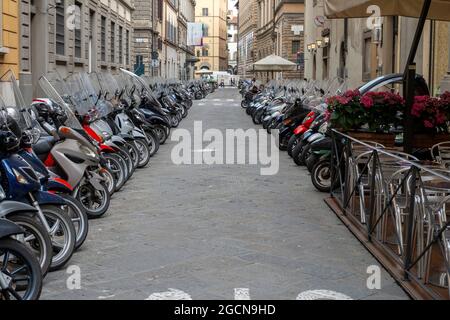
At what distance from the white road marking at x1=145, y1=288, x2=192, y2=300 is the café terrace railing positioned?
1453mm

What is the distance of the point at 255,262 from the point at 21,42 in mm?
10664

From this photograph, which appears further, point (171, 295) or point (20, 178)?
point (20, 178)

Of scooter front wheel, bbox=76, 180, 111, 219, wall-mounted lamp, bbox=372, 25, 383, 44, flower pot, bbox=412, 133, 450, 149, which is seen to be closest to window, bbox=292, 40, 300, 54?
wall-mounted lamp, bbox=372, 25, 383, 44

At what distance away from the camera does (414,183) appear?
4492 mm

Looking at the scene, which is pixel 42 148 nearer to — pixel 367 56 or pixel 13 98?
pixel 13 98

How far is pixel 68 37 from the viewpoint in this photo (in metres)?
19.6

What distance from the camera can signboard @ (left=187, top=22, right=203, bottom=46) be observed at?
74.6m

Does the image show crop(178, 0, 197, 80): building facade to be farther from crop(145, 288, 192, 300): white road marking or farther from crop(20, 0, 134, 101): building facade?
crop(145, 288, 192, 300): white road marking

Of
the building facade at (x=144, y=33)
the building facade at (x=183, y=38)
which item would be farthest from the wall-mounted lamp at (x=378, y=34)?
the building facade at (x=183, y=38)

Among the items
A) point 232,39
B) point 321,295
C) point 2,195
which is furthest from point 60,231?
point 232,39

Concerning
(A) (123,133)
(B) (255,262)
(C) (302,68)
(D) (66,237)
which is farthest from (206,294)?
(C) (302,68)

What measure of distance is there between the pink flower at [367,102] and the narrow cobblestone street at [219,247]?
1.21 meters

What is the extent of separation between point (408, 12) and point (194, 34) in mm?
68715

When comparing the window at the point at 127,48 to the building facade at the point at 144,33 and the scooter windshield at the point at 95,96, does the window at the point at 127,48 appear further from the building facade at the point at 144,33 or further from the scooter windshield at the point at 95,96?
the scooter windshield at the point at 95,96
